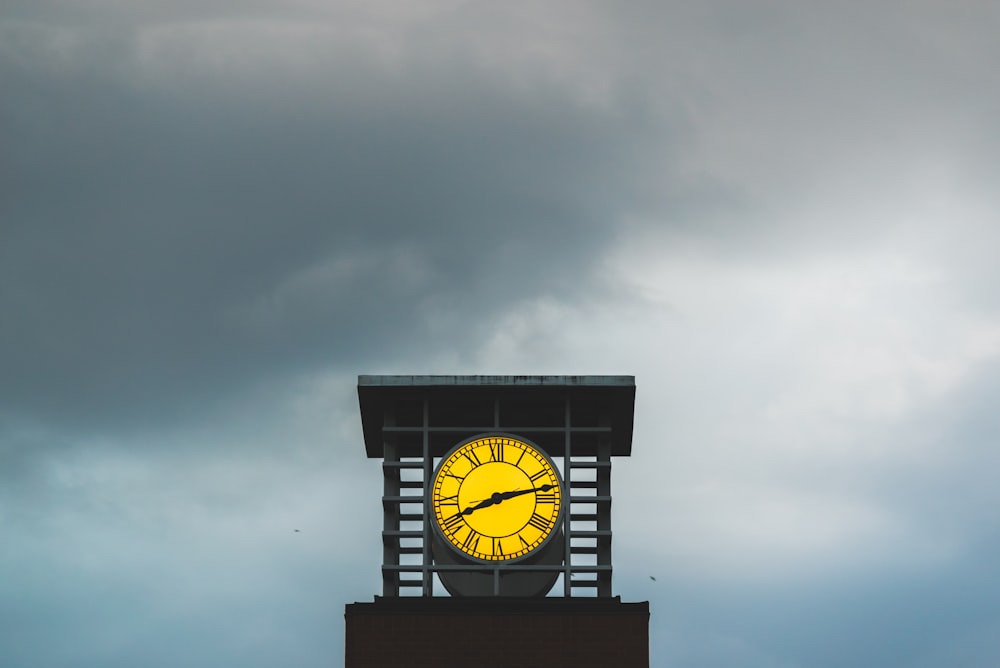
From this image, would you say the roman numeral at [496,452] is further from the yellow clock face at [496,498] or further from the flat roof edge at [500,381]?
the flat roof edge at [500,381]

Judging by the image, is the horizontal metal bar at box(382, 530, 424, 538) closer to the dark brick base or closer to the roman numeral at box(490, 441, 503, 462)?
the dark brick base

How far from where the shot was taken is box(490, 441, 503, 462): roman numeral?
2724 inches

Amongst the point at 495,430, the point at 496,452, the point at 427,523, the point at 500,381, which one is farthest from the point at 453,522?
the point at 500,381

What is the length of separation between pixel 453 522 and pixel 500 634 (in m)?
3.32

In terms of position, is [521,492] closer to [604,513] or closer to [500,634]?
[604,513]

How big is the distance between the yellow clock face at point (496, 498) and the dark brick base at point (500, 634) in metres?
1.68

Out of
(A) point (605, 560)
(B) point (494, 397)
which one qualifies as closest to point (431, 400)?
(B) point (494, 397)

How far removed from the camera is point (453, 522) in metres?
68.4

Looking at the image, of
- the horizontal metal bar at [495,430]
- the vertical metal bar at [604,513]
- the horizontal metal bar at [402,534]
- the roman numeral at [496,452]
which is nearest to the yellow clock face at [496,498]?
the roman numeral at [496,452]

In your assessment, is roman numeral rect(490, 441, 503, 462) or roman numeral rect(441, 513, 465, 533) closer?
roman numeral rect(441, 513, 465, 533)

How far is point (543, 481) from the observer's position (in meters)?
69.0

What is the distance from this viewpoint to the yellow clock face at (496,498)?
68.2 metres

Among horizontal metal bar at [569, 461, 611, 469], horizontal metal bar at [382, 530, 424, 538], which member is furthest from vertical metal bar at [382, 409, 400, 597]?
horizontal metal bar at [569, 461, 611, 469]

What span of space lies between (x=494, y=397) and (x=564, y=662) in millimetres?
7874
